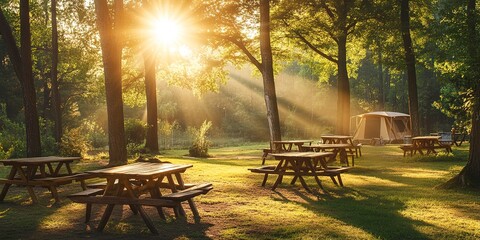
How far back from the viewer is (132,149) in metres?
21.9

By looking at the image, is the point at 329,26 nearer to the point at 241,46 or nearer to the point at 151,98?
the point at 241,46

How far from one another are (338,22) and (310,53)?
618 cm

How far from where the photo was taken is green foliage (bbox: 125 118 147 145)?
996 inches

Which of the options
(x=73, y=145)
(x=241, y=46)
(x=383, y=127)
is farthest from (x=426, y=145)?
(x=73, y=145)

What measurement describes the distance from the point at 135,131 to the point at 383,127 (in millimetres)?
18805

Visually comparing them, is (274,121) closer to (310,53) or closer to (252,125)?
(310,53)

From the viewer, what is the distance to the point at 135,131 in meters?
25.6

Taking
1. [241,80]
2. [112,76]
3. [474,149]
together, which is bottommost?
[474,149]

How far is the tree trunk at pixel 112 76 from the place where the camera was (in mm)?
14820

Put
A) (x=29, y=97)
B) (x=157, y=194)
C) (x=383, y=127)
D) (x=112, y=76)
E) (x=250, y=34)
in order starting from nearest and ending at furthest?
(x=157, y=194) < (x=29, y=97) < (x=112, y=76) < (x=250, y=34) < (x=383, y=127)

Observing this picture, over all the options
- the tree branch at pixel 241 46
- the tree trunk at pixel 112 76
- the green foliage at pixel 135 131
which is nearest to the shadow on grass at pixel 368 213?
the tree trunk at pixel 112 76

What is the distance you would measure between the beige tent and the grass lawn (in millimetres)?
23310

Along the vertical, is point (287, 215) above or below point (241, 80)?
below

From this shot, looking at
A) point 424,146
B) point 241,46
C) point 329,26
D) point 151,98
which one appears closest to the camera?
point 424,146
